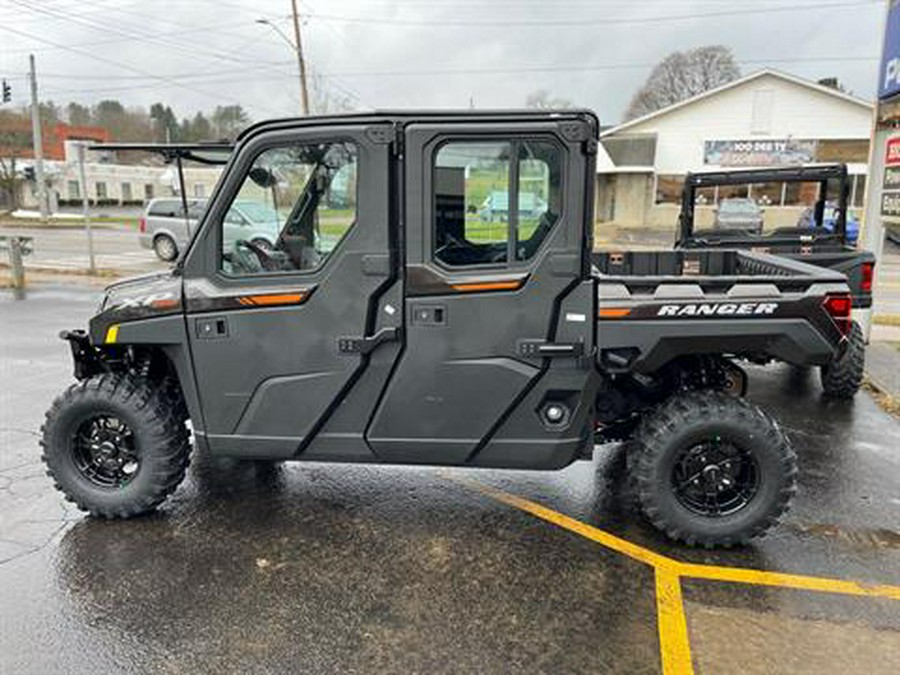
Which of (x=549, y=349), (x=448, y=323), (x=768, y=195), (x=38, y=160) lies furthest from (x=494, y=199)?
(x=38, y=160)

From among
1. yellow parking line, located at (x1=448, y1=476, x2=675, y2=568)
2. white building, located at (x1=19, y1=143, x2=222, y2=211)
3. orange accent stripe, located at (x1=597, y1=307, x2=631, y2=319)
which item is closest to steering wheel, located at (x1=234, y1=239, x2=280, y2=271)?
orange accent stripe, located at (x1=597, y1=307, x2=631, y2=319)

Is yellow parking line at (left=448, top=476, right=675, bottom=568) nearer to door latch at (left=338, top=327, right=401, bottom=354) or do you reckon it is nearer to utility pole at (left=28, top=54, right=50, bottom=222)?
door latch at (left=338, top=327, right=401, bottom=354)

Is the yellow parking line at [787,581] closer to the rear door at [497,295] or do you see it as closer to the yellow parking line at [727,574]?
the yellow parking line at [727,574]

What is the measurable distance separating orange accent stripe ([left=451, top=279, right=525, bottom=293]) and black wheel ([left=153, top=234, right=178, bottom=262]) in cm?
1808

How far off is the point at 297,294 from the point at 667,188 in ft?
114

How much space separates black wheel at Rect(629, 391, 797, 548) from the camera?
3652 mm

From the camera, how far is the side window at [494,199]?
3426 mm

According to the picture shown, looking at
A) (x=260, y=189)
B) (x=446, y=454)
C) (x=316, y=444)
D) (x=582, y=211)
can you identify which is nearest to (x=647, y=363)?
(x=582, y=211)

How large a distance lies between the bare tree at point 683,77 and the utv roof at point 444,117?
217 feet

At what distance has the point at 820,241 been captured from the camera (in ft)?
23.1

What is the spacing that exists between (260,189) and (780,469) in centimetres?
318

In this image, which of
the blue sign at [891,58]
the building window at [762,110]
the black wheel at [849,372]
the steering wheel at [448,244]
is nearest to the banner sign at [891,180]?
the blue sign at [891,58]

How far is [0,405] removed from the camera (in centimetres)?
624

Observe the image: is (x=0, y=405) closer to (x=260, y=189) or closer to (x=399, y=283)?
(x=260, y=189)
